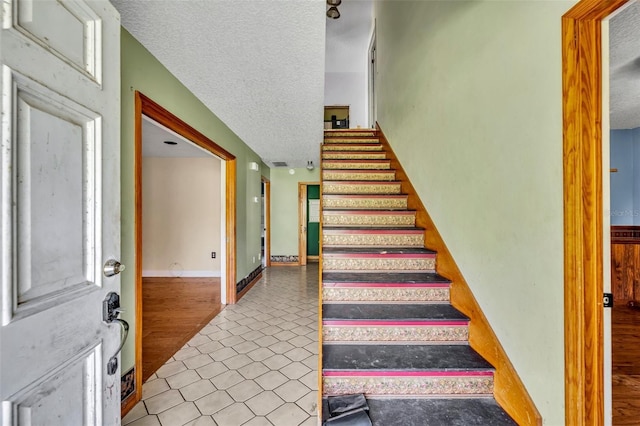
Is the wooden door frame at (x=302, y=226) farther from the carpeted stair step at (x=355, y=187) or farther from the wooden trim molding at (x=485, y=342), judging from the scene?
the wooden trim molding at (x=485, y=342)

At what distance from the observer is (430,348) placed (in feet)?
5.87

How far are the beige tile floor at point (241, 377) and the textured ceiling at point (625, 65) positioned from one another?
337 cm

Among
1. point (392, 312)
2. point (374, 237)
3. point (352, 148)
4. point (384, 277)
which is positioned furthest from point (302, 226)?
point (392, 312)

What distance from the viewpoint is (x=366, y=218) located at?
2924 millimetres

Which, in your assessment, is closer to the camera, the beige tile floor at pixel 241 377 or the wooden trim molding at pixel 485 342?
the wooden trim molding at pixel 485 342

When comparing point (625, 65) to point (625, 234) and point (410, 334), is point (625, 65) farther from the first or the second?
point (410, 334)

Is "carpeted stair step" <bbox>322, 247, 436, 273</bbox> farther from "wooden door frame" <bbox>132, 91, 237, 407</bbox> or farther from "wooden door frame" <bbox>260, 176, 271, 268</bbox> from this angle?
"wooden door frame" <bbox>260, 176, 271, 268</bbox>

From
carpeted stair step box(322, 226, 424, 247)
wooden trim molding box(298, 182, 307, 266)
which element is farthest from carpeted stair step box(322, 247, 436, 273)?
wooden trim molding box(298, 182, 307, 266)

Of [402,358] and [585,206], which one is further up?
[585,206]

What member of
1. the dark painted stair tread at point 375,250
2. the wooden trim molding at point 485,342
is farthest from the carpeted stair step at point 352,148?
the dark painted stair tread at point 375,250

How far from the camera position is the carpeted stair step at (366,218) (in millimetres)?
2871

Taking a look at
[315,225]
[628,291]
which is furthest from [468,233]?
[315,225]

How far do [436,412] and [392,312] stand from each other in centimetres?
61

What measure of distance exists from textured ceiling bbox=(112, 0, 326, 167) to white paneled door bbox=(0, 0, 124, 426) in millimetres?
622
